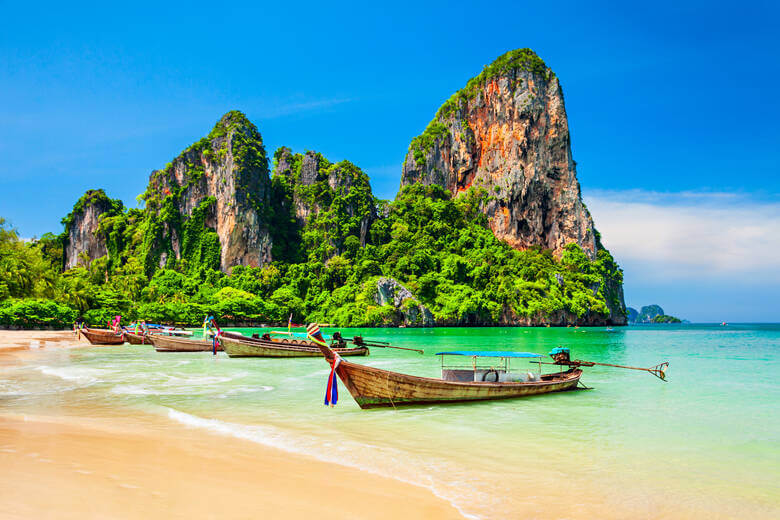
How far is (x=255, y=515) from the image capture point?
496cm

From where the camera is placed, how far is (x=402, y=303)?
70.8 metres

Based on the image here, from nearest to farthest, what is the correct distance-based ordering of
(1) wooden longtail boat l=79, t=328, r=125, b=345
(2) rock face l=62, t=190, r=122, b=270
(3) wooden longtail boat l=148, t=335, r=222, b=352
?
(3) wooden longtail boat l=148, t=335, r=222, b=352 → (1) wooden longtail boat l=79, t=328, r=125, b=345 → (2) rock face l=62, t=190, r=122, b=270

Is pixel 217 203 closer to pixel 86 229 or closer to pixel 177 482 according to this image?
pixel 86 229

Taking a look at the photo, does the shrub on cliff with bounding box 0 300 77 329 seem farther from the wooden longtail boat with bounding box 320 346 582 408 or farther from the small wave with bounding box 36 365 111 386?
the wooden longtail boat with bounding box 320 346 582 408

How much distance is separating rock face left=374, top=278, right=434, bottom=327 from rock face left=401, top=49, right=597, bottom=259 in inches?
1216

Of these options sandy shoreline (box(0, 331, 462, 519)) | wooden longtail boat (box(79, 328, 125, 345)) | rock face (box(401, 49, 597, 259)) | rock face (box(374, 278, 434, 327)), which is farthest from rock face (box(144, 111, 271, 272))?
sandy shoreline (box(0, 331, 462, 519))

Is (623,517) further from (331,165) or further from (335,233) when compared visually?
(331,165)

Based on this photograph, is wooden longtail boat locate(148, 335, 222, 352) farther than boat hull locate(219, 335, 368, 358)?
Yes

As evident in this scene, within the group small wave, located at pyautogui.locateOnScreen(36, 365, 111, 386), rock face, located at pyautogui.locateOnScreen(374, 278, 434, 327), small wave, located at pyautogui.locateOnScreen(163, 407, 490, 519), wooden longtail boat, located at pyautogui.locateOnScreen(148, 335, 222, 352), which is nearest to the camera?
small wave, located at pyautogui.locateOnScreen(163, 407, 490, 519)

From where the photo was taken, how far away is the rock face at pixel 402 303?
70.6 m

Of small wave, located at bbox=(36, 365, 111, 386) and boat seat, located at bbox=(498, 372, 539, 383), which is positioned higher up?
boat seat, located at bbox=(498, 372, 539, 383)

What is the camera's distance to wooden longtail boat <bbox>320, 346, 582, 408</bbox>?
1077 cm

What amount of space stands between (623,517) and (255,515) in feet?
13.9

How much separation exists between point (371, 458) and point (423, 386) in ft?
13.1
